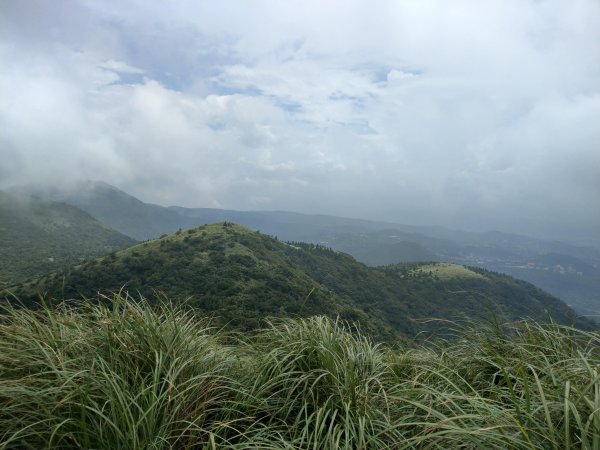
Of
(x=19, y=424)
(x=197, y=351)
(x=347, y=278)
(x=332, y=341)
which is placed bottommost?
(x=347, y=278)

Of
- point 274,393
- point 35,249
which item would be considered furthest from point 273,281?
point 35,249

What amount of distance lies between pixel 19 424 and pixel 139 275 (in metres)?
71.3

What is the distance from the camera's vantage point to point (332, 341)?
3338 millimetres

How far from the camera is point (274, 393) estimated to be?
2770mm

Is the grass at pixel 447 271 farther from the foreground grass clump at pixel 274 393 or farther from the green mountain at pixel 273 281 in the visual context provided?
the foreground grass clump at pixel 274 393

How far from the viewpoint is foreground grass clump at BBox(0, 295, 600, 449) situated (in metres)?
2.09

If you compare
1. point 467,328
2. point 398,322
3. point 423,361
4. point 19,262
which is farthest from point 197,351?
point 19,262

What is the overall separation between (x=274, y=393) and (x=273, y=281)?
5717 cm

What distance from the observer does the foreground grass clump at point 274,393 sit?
2092 millimetres

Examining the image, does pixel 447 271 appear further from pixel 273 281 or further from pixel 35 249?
pixel 35 249

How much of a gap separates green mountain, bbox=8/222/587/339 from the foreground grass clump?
71.4ft

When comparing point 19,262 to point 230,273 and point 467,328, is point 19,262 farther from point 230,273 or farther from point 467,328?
point 467,328

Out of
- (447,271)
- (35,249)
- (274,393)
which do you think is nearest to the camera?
(274,393)

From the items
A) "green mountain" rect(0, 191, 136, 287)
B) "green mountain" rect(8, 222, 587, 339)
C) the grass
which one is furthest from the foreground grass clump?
the grass
